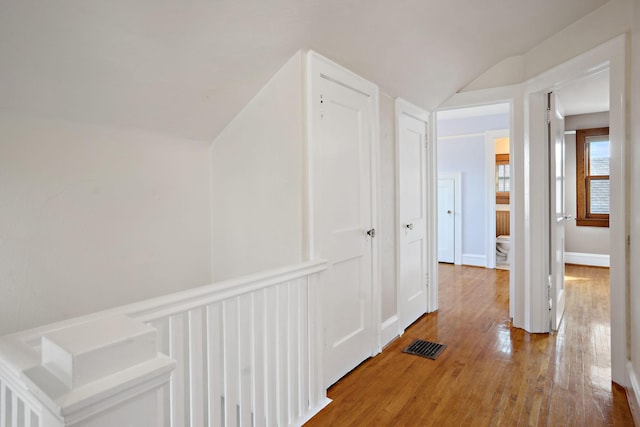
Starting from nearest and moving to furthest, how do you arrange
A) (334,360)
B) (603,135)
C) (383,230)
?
1. (334,360)
2. (383,230)
3. (603,135)

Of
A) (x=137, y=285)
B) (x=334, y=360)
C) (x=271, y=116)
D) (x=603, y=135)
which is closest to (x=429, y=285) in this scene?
(x=334, y=360)

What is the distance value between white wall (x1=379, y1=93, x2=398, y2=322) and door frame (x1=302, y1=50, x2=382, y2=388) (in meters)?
0.13

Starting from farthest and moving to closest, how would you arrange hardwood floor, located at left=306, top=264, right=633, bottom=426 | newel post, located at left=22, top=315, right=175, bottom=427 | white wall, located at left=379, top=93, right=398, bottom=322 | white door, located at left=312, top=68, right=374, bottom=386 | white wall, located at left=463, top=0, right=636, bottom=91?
white wall, located at left=379, top=93, right=398, bottom=322 → white wall, located at left=463, top=0, right=636, bottom=91 → white door, located at left=312, top=68, right=374, bottom=386 → hardwood floor, located at left=306, top=264, right=633, bottom=426 → newel post, located at left=22, top=315, right=175, bottom=427

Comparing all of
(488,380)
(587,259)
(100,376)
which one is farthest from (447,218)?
(100,376)

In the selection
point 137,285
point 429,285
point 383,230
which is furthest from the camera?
point 429,285

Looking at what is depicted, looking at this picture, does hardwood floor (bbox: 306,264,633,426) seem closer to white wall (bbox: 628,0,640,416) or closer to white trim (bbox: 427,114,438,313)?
white trim (bbox: 427,114,438,313)

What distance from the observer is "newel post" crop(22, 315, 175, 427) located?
0.56 m

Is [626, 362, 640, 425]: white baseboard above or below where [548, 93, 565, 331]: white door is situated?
below

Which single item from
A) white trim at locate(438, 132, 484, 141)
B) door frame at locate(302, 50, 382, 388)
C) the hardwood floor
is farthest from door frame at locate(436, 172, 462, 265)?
door frame at locate(302, 50, 382, 388)

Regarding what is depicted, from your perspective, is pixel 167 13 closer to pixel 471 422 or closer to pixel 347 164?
pixel 347 164

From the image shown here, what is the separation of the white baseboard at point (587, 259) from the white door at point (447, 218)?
1.79 m

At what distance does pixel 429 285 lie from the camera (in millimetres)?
3775

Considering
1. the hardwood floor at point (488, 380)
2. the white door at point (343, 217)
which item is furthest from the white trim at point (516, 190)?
the white door at point (343, 217)

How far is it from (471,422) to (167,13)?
239 centimetres
